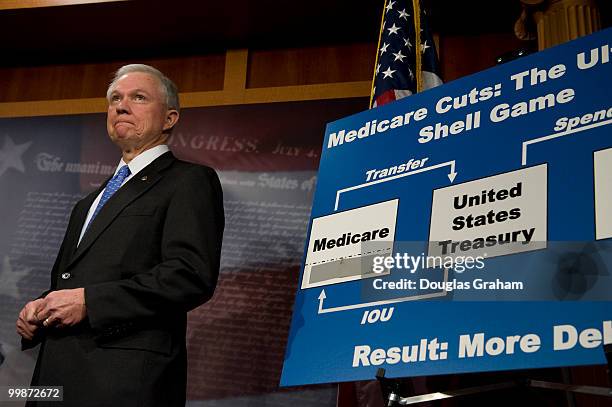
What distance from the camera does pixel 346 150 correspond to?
2.10 meters

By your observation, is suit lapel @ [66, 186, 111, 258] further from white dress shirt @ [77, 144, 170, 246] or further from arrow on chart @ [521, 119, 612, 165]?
arrow on chart @ [521, 119, 612, 165]

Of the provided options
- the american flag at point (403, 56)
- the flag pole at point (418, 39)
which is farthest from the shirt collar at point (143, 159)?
the flag pole at point (418, 39)

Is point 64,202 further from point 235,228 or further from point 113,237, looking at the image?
point 113,237

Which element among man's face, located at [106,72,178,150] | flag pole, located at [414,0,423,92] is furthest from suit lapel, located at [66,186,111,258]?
flag pole, located at [414,0,423,92]

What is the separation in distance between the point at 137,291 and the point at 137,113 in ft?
2.11

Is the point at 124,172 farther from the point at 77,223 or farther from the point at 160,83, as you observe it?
the point at 160,83

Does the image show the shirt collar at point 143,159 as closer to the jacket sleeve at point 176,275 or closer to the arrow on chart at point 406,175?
the jacket sleeve at point 176,275

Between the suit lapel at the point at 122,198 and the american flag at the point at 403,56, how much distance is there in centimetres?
84

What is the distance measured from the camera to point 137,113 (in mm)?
2203

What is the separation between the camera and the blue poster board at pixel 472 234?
1478mm

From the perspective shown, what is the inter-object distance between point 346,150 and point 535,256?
70cm

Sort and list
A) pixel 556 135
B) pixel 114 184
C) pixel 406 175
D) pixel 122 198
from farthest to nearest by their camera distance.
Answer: pixel 114 184 → pixel 122 198 → pixel 406 175 → pixel 556 135

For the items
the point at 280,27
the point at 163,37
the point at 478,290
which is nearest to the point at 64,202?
the point at 163,37

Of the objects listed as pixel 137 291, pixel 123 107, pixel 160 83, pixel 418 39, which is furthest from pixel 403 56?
pixel 137 291
